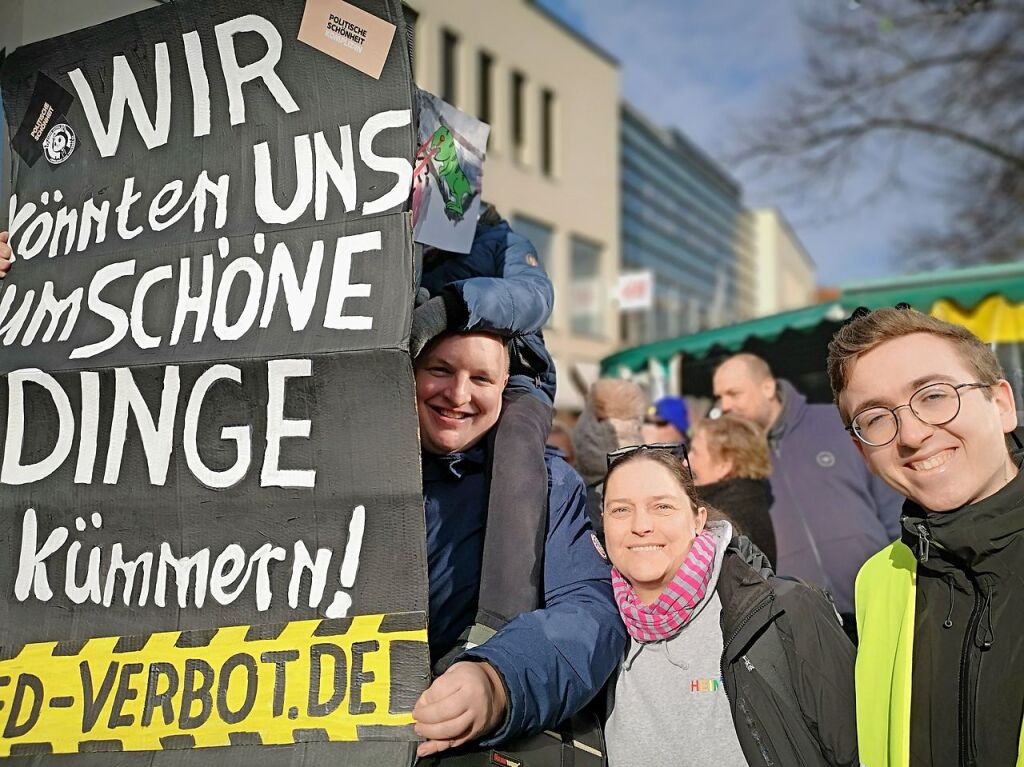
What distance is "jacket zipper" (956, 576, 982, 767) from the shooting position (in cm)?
161

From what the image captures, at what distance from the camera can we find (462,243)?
221 cm

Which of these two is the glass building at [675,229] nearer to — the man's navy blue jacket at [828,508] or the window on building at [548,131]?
the window on building at [548,131]

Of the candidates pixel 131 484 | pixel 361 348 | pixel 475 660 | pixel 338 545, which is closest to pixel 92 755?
pixel 131 484

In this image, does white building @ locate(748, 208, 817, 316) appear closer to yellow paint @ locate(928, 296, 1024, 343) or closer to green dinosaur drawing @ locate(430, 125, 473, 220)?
yellow paint @ locate(928, 296, 1024, 343)

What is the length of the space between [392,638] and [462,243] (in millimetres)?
1003

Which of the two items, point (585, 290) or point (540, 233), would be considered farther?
point (585, 290)

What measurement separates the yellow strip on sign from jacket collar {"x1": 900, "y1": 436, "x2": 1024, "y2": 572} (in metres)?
0.98

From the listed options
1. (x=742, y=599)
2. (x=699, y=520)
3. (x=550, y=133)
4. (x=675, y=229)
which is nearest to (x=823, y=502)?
(x=699, y=520)

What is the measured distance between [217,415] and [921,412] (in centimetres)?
138

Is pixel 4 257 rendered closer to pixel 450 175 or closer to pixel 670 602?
pixel 450 175

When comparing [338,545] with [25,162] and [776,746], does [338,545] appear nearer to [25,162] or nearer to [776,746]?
[776,746]

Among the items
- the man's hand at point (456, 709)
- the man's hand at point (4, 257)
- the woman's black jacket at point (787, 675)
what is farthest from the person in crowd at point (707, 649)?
the man's hand at point (4, 257)

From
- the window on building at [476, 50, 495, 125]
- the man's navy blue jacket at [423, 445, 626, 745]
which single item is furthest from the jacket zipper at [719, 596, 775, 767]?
the window on building at [476, 50, 495, 125]

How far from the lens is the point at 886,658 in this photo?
5.88 feet
